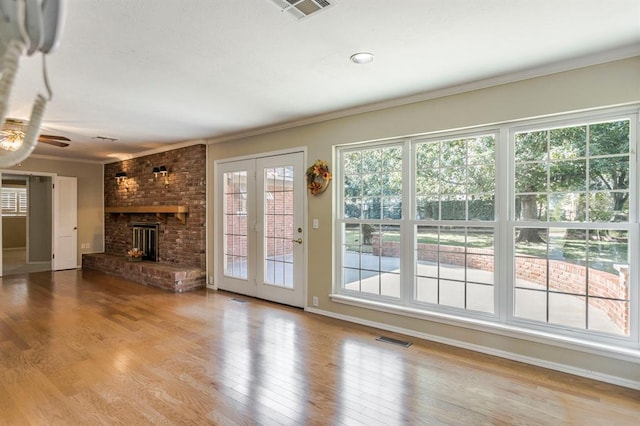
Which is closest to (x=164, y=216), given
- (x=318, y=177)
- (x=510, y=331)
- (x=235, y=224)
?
(x=235, y=224)

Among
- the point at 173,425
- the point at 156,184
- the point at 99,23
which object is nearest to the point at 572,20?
the point at 99,23

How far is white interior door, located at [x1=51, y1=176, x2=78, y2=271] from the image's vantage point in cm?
722

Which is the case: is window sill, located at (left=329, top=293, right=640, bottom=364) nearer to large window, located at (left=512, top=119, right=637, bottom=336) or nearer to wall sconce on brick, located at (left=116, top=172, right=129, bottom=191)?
large window, located at (left=512, top=119, right=637, bottom=336)

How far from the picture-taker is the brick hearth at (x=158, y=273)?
17.8 feet

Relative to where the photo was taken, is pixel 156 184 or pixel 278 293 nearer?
pixel 278 293

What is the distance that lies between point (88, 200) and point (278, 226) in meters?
5.62

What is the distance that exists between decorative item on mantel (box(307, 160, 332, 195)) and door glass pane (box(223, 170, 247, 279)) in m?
1.34

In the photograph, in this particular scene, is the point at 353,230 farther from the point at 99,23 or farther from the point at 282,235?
the point at 99,23

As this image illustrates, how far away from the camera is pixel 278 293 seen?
4766 mm

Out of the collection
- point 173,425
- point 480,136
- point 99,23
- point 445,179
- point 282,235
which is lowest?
point 173,425

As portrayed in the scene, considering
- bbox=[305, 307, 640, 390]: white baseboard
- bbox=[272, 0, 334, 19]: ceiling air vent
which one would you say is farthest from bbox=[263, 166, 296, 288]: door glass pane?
bbox=[272, 0, 334, 19]: ceiling air vent

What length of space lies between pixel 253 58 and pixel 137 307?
3.62 meters

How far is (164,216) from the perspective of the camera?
6.37 m

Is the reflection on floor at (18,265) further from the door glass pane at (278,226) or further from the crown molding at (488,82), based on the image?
the crown molding at (488,82)
